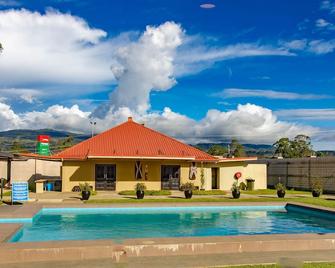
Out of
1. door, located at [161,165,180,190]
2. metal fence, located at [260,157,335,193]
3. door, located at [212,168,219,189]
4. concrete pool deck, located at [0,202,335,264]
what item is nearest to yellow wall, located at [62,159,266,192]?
door, located at [161,165,180,190]

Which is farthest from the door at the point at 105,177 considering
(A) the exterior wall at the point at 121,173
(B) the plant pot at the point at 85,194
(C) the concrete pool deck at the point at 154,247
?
(C) the concrete pool deck at the point at 154,247

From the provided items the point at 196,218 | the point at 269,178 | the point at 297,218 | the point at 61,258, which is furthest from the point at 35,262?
the point at 269,178

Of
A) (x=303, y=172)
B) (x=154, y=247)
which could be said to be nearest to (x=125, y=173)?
(x=303, y=172)

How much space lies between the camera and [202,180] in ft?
104

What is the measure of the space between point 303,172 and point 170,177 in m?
11.1

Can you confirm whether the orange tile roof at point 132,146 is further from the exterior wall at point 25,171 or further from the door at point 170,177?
the exterior wall at point 25,171

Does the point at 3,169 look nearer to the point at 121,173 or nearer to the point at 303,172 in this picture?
the point at 121,173

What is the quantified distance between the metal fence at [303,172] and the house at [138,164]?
4996mm

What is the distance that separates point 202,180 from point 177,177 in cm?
179

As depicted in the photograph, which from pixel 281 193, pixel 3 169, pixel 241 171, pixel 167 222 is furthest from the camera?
pixel 3 169

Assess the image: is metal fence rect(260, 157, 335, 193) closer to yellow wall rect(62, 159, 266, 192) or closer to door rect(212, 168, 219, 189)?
door rect(212, 168, 219, 189)

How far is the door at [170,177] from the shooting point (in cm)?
3142

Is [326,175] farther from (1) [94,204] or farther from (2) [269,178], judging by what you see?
(1) [94,204]

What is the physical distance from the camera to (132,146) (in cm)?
3206
